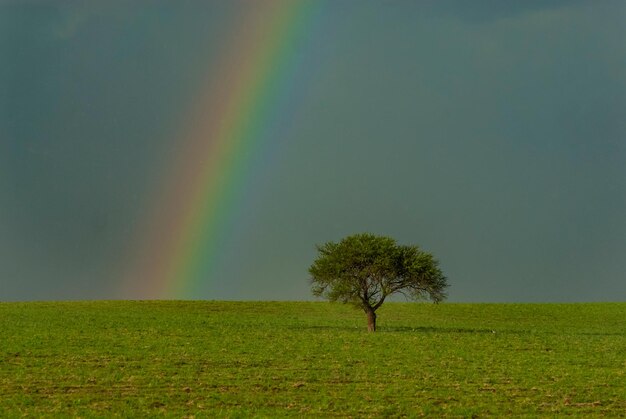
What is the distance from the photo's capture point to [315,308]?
104m

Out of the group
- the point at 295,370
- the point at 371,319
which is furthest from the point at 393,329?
the point at 295,370

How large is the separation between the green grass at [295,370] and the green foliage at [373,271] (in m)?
3.72

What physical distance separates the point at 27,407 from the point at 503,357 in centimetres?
2886

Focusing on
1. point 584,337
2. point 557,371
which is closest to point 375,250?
point 584,337

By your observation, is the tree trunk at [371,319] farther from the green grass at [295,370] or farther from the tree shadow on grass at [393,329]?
→ the green grass at [295,370]

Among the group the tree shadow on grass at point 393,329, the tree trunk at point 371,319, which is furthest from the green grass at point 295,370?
the tree trunk at point 371,319

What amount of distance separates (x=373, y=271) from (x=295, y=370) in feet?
89.7

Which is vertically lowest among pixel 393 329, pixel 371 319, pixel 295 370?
pixel 295 370

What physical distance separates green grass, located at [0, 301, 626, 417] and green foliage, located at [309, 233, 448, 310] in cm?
372

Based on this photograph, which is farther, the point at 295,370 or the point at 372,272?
the point at 372,272

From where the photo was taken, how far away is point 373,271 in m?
65.4

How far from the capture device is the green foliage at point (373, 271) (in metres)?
65.4

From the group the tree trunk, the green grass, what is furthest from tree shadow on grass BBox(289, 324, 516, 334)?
the tree trunk

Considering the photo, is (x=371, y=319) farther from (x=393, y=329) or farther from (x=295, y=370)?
(x=295, y=370)
